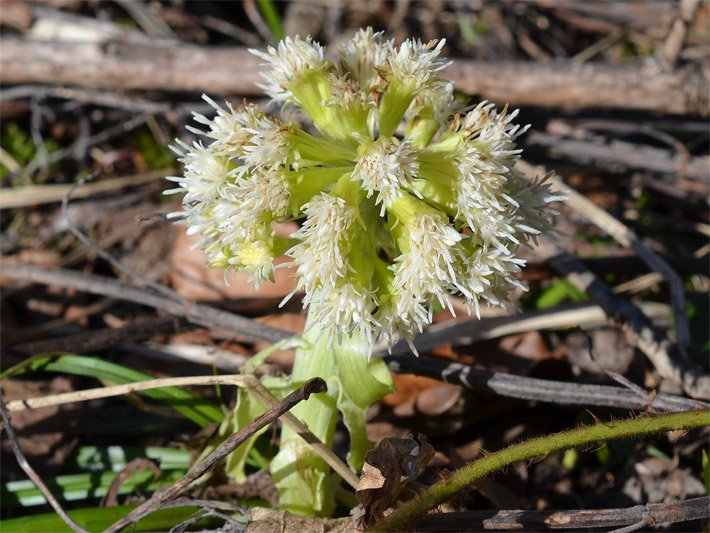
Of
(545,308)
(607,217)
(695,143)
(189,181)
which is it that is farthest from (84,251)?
(695,143)

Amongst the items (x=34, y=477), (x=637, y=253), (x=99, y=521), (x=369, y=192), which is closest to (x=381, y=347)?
(x=369, y=192)

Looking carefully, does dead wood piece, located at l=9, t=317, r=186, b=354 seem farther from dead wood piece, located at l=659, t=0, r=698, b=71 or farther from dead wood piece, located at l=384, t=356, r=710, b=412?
dead wood piece, located at l=659, t=0, r=698, b=71

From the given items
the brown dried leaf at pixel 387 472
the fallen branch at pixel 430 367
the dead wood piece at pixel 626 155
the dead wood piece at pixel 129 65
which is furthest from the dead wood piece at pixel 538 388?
the dead wood piece at pixel 129 65

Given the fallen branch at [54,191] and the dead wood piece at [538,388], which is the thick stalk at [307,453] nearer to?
the dead wood piece at [538,388]

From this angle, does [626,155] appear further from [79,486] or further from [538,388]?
[79,486]

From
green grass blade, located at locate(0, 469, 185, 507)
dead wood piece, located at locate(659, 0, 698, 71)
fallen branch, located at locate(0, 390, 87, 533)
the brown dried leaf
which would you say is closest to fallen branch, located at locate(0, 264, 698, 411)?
the brown dried leaf

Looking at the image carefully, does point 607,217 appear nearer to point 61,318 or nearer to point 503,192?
point 503,192
